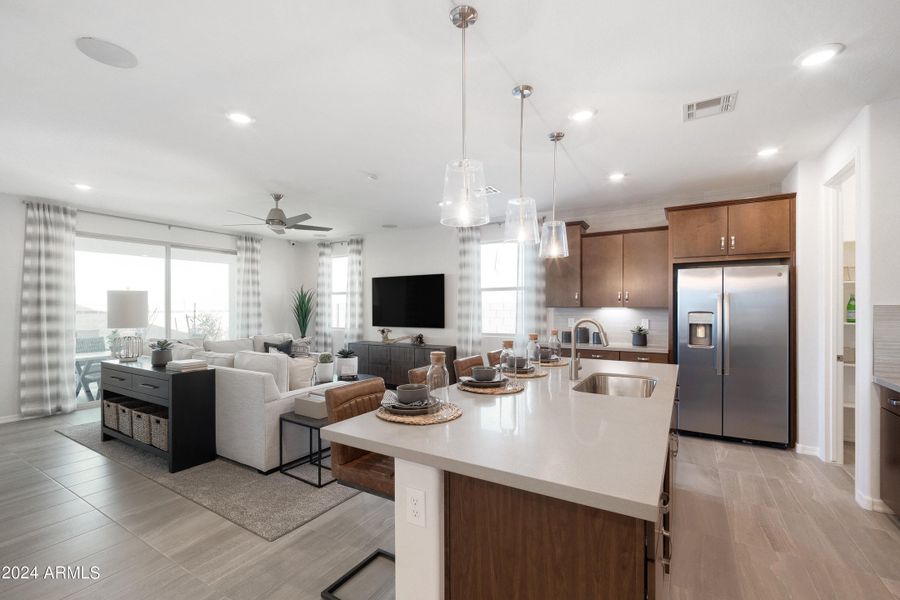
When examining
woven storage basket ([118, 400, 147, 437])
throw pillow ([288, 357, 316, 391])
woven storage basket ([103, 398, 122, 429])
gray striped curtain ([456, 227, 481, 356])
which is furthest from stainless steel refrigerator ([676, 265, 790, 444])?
woven storage basket ([103, 398, 122, 429])

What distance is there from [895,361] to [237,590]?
4.00m

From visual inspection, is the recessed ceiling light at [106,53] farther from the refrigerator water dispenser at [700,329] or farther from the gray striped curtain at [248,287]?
the gray striped curtain at [248,287]

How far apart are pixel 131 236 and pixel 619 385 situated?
6685mm

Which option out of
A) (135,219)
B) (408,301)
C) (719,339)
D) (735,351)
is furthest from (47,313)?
(735,351)

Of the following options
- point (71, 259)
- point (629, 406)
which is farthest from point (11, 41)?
point (71, 259)

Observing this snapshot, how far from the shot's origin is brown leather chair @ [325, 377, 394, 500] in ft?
5.69

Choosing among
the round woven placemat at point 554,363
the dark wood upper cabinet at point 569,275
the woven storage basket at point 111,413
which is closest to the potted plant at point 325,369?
the woven storage basket at point 111,413

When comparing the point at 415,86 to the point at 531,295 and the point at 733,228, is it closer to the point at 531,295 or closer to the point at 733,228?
the point at 733,228

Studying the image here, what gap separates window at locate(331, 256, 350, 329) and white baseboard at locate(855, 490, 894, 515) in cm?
716

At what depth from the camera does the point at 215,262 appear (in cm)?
683

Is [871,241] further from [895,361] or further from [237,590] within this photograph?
[237,590]

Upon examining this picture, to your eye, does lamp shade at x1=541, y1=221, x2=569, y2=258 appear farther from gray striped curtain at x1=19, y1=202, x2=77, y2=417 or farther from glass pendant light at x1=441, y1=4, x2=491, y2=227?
gray striped curtain at x1=19, y1=202, x2=77, y2=417

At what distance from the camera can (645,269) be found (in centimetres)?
465

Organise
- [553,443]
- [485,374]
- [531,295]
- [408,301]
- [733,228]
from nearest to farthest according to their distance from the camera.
A: [553,443]
[485,374]
[733,228]
[531,295]
[408,301]
